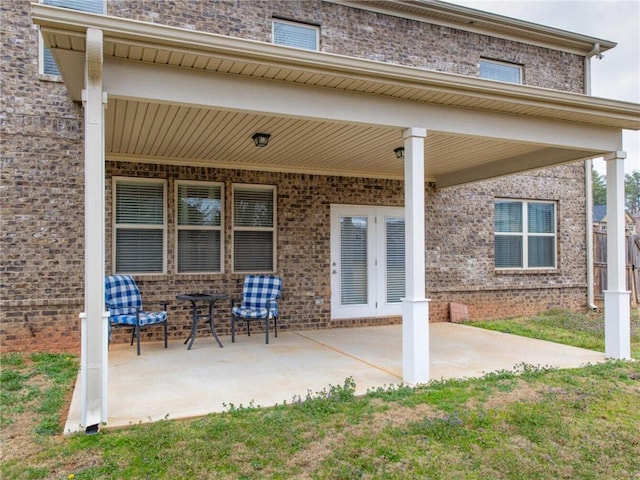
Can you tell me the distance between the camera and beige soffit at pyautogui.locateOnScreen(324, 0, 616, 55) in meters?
8.35

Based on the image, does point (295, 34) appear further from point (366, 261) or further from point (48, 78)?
point (366, 261)

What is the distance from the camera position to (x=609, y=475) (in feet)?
9.86

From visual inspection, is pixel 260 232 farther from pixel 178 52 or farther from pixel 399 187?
pixel 178 52

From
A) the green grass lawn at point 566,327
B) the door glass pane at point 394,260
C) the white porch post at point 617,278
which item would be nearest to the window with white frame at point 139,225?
the door glass pane at point 394,260

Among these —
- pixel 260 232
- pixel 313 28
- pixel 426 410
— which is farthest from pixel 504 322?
pixel 313 28

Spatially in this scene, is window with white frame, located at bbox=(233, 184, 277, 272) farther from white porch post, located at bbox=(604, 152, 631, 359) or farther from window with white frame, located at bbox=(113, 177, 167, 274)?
white porch post, located at bbox=(604, 152, 631, 359)

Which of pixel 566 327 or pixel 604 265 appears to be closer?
pixel 566 327

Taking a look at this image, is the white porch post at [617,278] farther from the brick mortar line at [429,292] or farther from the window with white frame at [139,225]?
the window with white frame at [139,225]

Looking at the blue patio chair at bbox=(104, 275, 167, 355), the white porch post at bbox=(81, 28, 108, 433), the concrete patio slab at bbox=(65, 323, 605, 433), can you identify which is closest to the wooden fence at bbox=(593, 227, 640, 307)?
the concrete patio slab at bbox=(65, 323, 605, 433)

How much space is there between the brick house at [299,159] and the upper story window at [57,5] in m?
0.03

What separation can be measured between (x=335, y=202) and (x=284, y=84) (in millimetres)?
3803

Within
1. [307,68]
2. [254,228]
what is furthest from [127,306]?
[307,68]

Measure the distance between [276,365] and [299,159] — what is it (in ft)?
10.3

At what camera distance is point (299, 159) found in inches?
285
